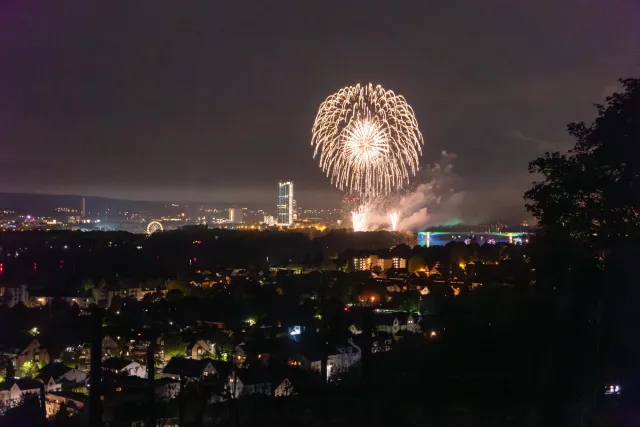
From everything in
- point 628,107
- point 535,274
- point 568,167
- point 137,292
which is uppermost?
point 628,107

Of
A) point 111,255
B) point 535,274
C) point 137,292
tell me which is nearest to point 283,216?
point 111,255

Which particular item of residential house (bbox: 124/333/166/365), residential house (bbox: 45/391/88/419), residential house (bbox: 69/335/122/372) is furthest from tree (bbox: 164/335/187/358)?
residential house (bbox: 45/391/88/419)

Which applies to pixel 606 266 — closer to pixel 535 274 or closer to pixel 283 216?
pixel 535 274

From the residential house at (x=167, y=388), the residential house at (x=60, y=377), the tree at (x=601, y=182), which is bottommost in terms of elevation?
the residential house at (x=60, y=377)

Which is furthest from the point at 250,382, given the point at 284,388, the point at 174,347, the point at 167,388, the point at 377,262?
the point at 377,262

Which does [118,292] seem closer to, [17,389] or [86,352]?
[86,352]

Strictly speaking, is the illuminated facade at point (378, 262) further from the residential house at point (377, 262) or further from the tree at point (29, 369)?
the tree at point (29, 369)

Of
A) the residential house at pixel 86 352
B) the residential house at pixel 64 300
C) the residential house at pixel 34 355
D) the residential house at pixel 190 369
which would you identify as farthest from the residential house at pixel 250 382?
the residential house at pixel 64 300
